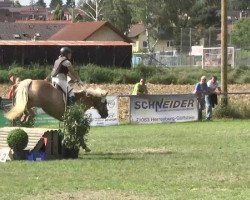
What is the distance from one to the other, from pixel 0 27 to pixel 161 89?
48778 millimetres

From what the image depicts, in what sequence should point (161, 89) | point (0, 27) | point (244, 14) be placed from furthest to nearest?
point (244, 14) < point (0, 27) < point (161, 89)

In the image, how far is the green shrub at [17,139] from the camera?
14.8 m

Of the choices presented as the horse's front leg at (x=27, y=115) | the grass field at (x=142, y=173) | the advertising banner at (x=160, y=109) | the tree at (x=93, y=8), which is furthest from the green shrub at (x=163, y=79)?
the tree at (x=93, y=8)

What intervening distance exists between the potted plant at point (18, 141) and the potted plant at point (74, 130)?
840mm

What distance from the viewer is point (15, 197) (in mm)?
10562

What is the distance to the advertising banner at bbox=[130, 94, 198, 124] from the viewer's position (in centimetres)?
2864

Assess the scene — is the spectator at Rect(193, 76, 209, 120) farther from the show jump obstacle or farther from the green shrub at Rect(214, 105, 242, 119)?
the show jump obstacle

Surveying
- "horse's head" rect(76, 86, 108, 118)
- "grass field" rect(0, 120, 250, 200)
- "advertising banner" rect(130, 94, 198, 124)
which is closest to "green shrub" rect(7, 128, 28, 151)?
"grass field" rect(0, 120, 250, 200)

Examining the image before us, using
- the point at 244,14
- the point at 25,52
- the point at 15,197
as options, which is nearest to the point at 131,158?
the point at 15,197

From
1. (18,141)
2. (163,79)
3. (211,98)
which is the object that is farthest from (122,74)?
(18,141)

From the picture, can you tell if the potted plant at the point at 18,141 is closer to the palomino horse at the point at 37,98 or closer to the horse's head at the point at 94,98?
the palomino horse at the point at 37,98

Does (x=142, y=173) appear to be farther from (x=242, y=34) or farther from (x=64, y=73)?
(x=242, y=34)

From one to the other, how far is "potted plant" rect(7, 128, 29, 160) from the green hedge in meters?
38.4

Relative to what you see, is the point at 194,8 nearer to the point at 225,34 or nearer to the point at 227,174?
the point at 225,34
